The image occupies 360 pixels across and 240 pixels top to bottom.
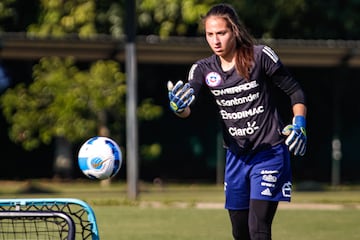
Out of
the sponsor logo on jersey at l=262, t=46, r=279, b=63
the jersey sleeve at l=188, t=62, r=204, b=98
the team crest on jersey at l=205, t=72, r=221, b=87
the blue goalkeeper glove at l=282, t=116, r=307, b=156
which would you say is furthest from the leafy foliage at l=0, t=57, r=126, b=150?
the blue goalkeeper glove at l=282, t=116, r=307, b=156

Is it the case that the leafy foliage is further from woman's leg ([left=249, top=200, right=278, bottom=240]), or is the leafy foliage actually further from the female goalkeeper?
woman's leg ([left=249, top=200, right=278, bottom=240])

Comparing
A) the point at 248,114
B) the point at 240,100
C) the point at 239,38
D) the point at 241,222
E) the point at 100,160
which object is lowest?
the point at 241,222

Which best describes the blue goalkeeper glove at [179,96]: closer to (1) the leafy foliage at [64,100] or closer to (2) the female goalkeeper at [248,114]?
(2) the female goalkeeper at [248,114]

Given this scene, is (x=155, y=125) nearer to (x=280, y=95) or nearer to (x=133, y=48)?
(x=280, y=95)

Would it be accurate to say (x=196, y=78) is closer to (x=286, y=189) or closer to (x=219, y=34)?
(x=219, y=34)

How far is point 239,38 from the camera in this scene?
6902 millimetres

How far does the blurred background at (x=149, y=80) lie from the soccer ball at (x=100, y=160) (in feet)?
41.4

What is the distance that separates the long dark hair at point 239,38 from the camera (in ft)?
22.5

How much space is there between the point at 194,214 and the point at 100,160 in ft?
22.6

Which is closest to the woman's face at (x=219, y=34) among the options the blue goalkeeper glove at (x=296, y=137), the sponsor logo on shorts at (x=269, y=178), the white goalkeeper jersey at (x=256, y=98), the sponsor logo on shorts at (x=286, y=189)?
the white goalkeeper jersey at (x=256, y=98)

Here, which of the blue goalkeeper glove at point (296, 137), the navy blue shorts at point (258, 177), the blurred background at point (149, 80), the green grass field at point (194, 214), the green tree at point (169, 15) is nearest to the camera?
the blue goalkeeper glove at point (296, 137)

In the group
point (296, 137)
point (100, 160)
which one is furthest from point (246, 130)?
point (100, 160)

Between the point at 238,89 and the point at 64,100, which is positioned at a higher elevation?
the point at 238,89

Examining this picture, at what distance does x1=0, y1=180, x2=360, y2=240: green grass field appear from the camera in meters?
11.3
